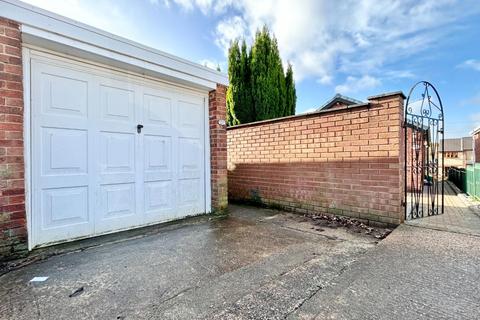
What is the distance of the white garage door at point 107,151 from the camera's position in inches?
120

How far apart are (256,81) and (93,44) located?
25.6 feet

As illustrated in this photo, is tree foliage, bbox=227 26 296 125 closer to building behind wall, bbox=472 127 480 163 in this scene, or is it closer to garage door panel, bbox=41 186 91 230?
garage door panel, bbox=41 186 91 230

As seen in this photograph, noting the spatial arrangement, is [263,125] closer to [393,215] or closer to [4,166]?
[393,215]

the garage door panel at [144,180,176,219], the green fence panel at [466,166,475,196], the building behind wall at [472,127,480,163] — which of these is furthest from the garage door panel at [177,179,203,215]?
the building behind wall at [472,127,480,163]

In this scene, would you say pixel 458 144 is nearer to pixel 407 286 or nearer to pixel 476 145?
pixel 476 145

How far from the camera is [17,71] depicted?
2717 mm

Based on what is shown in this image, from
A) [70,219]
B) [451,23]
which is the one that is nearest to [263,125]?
[70,219]

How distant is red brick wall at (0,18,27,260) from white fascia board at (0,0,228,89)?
15 cm

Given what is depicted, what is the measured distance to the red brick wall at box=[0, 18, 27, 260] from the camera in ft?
8.56

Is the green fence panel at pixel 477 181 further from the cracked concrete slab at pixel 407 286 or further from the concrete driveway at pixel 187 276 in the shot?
the concrete driveway at pixel 187 276

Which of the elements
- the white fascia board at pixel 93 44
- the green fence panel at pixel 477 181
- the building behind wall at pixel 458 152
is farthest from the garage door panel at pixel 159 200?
the building behind wall at pixel 458 152

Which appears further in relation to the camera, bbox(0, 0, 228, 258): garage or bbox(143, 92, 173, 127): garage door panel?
bbox(143, 92, 173, 127): garage door panel

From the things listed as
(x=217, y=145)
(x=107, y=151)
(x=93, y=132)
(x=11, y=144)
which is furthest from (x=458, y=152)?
(x=11, y=144)

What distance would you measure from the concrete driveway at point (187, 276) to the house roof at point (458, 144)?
1624 inches
